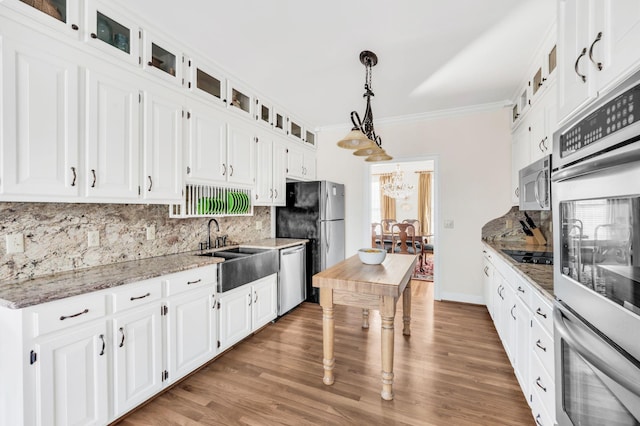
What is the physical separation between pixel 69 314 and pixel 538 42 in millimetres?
3750

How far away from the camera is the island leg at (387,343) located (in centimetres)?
200

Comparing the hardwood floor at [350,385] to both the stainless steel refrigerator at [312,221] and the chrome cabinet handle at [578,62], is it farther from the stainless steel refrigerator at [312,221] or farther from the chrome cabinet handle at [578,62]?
the chrome cabinet handle at [578,62]

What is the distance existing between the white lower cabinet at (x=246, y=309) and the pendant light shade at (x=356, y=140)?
1.65 m

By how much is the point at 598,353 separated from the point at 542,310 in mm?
783

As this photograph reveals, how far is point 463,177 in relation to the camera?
162 inches

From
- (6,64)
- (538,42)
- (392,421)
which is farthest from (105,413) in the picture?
(538,42)

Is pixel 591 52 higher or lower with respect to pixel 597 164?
higher

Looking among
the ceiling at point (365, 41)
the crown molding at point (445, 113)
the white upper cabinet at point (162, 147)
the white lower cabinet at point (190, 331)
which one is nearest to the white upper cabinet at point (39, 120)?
the white upper cabinet at point (162, 147)

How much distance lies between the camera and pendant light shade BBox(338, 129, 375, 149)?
225cm

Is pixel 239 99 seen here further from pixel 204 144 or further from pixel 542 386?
pixel 542 386

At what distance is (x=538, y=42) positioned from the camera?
2416 millimetres

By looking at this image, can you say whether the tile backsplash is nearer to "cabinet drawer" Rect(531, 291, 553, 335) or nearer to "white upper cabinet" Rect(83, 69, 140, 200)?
"white upper cabinet" Rect(83, 69, 140, 200)

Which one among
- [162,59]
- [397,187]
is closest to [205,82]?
[162,59]

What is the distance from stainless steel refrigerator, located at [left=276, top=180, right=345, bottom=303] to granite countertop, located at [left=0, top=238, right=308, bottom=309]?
1.78 m
